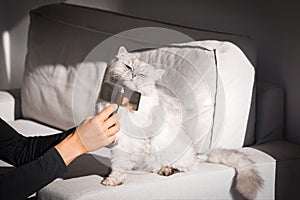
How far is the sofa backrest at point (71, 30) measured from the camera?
2537 mm

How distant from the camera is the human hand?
1.76 meters

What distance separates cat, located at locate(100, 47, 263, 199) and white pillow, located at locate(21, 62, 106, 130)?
0.47 meters

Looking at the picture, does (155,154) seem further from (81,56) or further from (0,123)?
(81,56)

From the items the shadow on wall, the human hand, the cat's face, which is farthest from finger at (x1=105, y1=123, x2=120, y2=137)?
the shadow on wall

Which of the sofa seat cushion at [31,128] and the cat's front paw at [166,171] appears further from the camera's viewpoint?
the sofa seat cushion at [31,128]

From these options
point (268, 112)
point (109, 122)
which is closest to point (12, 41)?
point (268, 112)

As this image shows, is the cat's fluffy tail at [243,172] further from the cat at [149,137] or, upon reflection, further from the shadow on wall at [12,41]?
the shadow on wall at [12,41]

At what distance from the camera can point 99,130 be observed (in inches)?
69.2

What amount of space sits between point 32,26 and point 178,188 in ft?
4.06

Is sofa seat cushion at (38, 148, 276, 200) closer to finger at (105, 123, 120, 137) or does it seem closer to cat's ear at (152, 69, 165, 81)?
finger at (105, 123, 120, 137)

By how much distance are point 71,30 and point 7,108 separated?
0.47m

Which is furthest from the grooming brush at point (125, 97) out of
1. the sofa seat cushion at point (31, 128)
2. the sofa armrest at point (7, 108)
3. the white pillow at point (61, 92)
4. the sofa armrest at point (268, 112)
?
the sofa armrest at point (7, 108)

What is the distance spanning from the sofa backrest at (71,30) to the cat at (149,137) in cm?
29

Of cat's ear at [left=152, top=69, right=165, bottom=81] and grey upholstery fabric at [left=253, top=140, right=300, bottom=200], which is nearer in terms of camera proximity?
cat's ear at [left=152, top=69, right=165, bottom=81]
